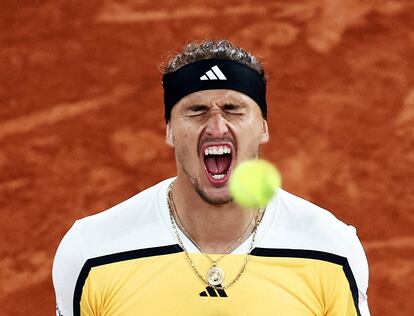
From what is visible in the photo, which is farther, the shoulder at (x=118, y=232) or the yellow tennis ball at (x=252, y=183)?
the shoulder at (x=118, y=232)

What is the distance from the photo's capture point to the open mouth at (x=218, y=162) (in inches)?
148

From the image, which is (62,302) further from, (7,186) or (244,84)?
(7,186)

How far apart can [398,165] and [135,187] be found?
2041 millimetres

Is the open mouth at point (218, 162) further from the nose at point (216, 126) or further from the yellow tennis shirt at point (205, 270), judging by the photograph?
the yellow tennis shirt at point (205, 270)

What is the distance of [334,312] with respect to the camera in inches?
148

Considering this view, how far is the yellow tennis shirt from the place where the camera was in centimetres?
377

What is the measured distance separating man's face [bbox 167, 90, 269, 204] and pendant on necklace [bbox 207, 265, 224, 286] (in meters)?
0.29

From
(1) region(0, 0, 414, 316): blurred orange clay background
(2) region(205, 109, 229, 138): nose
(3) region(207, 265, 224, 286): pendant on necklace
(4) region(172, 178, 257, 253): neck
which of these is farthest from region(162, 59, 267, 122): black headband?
(1) region(0, 0, 414, 316): blurred orange clay background

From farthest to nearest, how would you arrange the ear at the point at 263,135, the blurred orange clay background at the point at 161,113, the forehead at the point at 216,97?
the blurred orange clay background at the point at 161,113 → the ear at the point at 263,135 → the forehead at the point at 216,97

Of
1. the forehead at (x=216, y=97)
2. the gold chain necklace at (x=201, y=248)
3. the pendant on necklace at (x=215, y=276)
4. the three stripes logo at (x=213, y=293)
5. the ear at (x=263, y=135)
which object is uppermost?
the forehead at (x=216, y=97)

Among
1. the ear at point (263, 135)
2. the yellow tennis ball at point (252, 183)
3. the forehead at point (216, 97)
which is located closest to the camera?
the yellow tennis ball at point (252, 183)

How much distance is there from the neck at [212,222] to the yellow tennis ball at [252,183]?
0.30 feet

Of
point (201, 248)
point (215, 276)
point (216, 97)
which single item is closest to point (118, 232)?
point (201, 248)


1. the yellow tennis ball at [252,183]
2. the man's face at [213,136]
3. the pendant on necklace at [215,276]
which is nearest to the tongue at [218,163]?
the man's face at [213,136]
